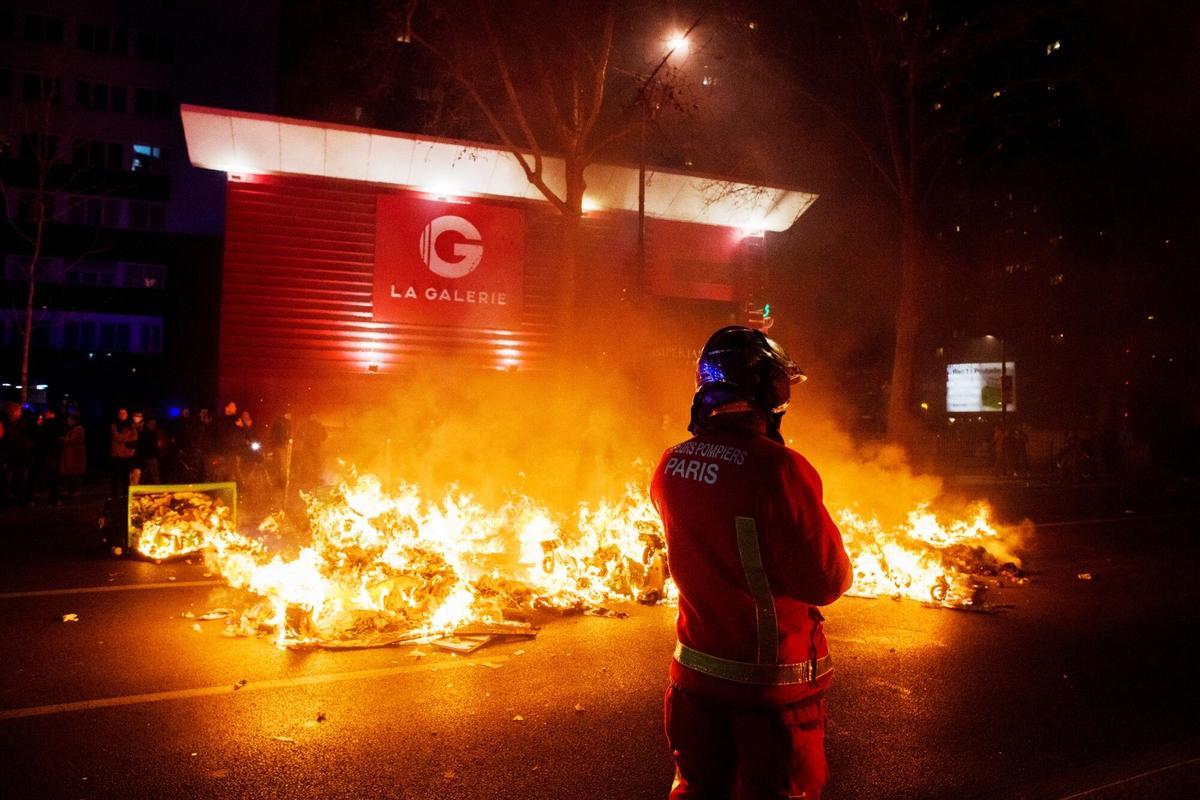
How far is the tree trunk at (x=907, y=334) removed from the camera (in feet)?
55.4

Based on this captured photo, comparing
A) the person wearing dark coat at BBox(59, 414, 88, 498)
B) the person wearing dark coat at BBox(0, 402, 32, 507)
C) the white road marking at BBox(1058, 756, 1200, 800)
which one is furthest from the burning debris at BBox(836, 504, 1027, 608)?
the person wearing dark coat at BBox(59, 414, 88, 498)

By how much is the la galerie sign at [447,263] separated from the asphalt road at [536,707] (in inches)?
412

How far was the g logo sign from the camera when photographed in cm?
1783

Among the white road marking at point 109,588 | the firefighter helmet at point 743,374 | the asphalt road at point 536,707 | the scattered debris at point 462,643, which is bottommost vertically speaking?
the asphalt road at point 536,707

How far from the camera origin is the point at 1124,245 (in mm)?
29828

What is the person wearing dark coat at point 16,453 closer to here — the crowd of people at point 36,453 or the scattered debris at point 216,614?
the crowd of people at point 36,453

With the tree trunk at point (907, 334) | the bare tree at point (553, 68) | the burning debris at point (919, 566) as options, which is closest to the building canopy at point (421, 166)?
the bare tree at point (553, 68)

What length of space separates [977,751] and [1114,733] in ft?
3.47

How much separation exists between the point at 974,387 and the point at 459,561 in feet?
115

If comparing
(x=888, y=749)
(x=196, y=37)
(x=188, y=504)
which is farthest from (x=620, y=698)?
(x=196, y=37)

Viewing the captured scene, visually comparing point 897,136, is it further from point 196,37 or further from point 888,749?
point 196,37

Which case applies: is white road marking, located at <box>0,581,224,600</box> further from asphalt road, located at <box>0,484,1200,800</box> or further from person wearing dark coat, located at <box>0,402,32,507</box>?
person wearing dark coat, located at <box>0,402,32,507</box>

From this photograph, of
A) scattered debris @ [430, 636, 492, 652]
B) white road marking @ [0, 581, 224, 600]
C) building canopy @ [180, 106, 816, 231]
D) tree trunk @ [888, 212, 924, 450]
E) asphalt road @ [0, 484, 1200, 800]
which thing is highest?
building canopy @ [180, 106, 816, 231]

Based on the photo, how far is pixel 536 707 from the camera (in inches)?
199
